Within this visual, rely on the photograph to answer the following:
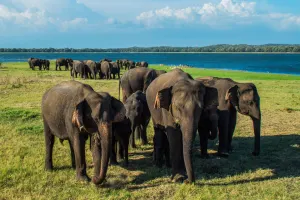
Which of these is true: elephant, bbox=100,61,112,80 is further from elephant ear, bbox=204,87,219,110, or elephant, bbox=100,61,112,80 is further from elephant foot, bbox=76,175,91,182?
elephant ear, bbox=204,87,219,110

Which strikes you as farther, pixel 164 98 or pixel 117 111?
pixel 164 98

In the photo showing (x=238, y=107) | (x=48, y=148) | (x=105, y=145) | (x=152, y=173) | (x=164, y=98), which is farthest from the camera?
(x=238, y=107)

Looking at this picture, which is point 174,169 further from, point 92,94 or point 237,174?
point 92,94

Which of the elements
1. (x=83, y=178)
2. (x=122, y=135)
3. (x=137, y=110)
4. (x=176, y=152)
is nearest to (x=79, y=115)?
(x=83, y=178)

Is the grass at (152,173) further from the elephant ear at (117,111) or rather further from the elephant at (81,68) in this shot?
the elephant at (81,68)

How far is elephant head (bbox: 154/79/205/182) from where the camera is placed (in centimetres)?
706

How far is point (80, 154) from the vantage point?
7789 mm

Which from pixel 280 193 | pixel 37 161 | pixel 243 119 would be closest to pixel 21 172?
pixel 37 161

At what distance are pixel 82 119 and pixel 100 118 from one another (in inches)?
16.4

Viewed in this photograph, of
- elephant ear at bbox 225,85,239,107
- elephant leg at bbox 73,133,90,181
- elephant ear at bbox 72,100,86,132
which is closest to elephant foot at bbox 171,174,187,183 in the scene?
elephant leg at bbox 73,133,90,181

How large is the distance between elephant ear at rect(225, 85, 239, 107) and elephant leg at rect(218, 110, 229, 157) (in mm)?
Result: 370

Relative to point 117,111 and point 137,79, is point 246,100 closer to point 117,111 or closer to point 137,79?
point 117,111

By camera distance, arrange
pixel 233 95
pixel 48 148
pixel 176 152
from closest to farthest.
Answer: pixel 176 152
pixel 48 148
pixel 233 95

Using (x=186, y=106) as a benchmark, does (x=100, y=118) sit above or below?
below
